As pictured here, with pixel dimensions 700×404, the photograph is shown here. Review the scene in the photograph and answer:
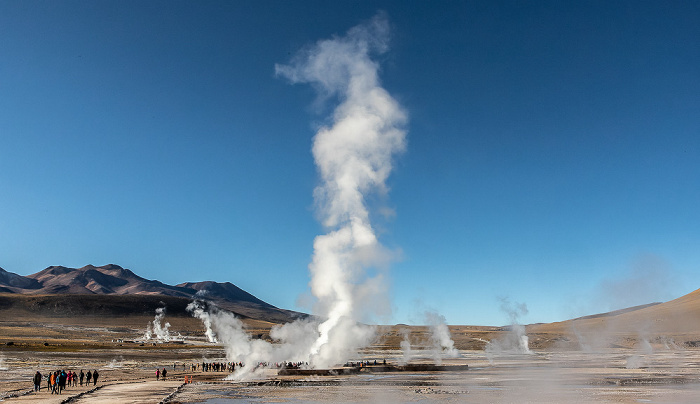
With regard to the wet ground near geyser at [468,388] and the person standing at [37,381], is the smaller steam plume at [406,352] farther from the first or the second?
the person standing at [37,381]

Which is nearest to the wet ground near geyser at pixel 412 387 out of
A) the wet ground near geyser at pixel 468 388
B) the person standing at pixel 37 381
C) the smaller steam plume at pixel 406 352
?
the wet ground near geyser at pixel 468 388

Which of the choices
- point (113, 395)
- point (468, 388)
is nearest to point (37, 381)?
point (113, 395)

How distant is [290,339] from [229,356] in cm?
2486

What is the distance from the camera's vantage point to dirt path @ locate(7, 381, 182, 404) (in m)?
35.6

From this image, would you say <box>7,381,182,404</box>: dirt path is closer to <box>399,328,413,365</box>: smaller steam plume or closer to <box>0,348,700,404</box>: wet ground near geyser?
<box>0,348,700,404</box>: wet ground near geyser

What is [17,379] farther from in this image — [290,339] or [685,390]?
[685,390]

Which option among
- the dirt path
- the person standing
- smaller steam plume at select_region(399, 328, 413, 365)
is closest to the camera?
the dirt path

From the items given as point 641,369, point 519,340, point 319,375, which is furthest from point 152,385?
point 519,340

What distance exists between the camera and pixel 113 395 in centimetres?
3891

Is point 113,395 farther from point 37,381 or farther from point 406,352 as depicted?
point 406,352

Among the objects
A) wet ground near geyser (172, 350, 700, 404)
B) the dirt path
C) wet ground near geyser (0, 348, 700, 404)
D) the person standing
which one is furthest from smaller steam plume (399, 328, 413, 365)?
the person standing

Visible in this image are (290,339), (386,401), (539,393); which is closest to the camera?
(386,401)

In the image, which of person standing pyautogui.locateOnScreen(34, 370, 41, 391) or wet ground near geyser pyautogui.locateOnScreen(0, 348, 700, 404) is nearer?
wet ground near geyser pyautogui.locateOnScreen(0, 348, 700, 404)

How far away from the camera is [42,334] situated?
16362 cm
